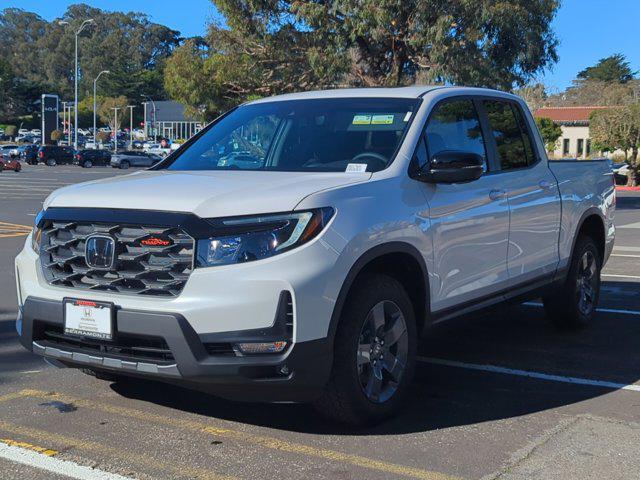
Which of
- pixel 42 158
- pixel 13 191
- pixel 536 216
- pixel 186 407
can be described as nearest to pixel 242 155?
pixel 186 407

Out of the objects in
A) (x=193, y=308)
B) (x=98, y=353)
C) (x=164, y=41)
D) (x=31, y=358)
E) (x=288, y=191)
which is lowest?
(x=31, y=358)

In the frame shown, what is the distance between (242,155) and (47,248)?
5.03 ft

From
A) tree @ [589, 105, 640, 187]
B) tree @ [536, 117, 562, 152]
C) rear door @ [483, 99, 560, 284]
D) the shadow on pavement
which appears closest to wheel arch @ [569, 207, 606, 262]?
rear door @ [483, 99, 560, 284]

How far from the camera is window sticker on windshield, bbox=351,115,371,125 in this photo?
5.31m

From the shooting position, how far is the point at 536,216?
6191mm

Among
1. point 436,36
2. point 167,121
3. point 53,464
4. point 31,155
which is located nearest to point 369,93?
point 53,464

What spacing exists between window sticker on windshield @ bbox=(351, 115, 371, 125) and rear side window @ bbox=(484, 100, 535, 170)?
48.2 inches

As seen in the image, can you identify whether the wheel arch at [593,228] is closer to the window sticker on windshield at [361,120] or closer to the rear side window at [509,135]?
the rear side window at [509,135]

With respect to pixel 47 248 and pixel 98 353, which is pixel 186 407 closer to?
pixel 98 353

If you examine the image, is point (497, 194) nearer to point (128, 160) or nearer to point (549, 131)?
point (549, 131)

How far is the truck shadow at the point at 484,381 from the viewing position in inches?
190

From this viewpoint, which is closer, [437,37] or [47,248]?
[47,248]

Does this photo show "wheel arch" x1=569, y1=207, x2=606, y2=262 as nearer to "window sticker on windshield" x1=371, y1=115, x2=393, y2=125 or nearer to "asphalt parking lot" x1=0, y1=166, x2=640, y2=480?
"asphalt parking lot" x1=0, y1=166, x2=640, y2=480

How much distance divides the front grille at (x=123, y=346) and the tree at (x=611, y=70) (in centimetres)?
11247
